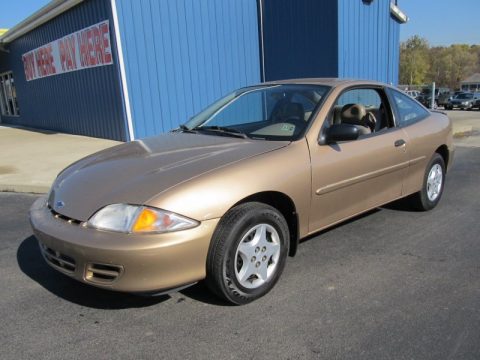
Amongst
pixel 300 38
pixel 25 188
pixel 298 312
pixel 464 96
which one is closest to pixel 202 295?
pixel 298 312

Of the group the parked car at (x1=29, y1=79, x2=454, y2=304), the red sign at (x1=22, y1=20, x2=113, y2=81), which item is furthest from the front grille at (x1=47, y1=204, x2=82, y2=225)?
the red sign at (x1=22, y1=20, x2=113, y2=81)

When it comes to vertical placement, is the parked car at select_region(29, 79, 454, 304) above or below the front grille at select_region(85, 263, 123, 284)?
above

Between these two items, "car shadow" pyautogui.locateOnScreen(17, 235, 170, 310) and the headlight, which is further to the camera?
"car shadow" pyautogui.locateOnScreen(17, 235, 170, 310)

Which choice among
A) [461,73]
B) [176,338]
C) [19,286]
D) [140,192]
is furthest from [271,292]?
[461,73]

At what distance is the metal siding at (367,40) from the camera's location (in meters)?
11.5

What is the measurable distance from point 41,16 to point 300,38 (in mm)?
8184

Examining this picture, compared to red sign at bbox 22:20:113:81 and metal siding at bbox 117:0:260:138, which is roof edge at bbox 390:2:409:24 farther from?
red sign at bbox 22:20:113:81

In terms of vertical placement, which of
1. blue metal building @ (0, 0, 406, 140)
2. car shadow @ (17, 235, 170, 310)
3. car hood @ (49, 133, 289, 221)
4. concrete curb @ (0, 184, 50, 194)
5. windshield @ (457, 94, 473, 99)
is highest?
blue metal building @ (0, 0, 406, 140)

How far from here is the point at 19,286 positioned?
345 cm

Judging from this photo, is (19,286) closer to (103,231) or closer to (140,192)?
Answer: (103,231)

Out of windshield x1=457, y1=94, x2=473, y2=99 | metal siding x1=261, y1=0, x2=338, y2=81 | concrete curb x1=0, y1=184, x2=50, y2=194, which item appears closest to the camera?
concrete curb x1=0, y1=184, x2=50, y2=194

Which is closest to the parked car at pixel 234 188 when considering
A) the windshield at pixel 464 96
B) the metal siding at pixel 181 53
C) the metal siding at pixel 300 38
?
the metal siding at pixel 181 53

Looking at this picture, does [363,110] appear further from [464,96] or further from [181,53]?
[464,96]

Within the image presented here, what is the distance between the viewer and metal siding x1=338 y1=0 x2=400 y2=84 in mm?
11500
